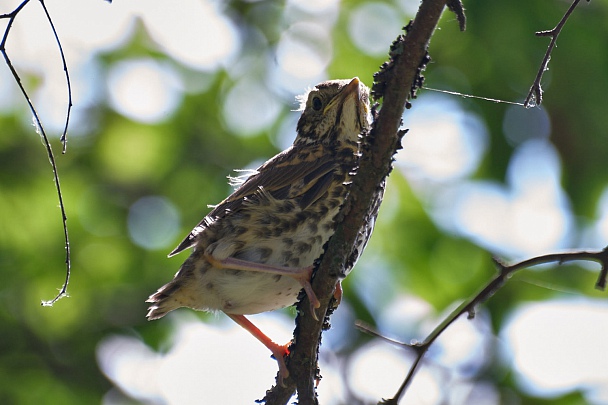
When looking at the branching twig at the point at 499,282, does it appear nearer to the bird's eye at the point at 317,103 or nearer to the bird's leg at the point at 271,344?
the bird's leg at the point at 271,344

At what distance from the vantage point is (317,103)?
4922 millimetres

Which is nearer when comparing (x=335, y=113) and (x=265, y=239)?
(x=265, y=239)

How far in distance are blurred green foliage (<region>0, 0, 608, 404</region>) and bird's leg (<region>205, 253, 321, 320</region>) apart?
2.39 meters

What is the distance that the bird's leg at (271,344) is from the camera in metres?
3.44

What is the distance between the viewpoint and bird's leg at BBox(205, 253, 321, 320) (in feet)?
10.3

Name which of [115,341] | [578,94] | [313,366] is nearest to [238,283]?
[313,366]

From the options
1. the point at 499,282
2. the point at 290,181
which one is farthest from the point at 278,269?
the point at 499,282

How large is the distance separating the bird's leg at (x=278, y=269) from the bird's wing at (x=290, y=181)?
10.3 inches

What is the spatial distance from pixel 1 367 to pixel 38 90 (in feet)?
7.20

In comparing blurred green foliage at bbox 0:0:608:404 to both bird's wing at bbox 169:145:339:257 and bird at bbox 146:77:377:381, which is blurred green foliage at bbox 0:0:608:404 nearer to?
bird's wing at bbox 169:145:339:257

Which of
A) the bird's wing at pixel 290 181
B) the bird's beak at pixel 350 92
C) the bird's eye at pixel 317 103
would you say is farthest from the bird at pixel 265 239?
the bird's eye at pixel 317 103

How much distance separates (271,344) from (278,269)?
1.60 feet

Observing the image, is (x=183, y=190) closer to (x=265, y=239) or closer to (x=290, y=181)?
(x=290, y=181)

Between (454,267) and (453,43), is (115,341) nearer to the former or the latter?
(454,267)
